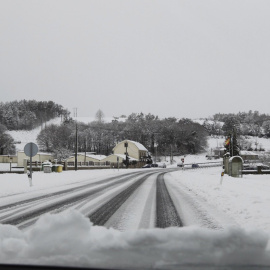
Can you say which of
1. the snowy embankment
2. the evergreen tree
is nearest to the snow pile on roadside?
the snowy embankment

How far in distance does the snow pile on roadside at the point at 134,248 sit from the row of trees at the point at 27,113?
150m

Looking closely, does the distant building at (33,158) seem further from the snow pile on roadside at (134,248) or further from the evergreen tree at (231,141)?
the snow pile on roadside at (134,248)

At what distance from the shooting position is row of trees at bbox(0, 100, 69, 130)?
145m

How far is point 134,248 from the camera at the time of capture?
8.89 ft

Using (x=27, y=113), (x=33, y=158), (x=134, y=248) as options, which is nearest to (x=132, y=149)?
(x=33, y=158)

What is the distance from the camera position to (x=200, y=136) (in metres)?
139

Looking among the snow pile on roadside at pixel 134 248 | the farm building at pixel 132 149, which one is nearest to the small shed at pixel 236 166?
the snow pile on roadside at pixel 134 248

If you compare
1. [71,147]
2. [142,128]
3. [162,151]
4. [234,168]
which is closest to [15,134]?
[71,147]

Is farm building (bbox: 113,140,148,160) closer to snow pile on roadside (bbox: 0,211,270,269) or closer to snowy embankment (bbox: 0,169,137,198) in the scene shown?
snowy embankment (bbox: 0,169,137,198)

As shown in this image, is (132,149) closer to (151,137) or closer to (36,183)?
(151,137)

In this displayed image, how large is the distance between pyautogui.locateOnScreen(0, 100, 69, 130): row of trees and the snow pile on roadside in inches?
5901

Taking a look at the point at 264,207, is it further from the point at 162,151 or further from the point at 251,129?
the point at 251,129

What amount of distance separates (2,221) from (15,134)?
147 metres

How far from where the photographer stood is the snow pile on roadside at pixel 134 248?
7.81 ft
